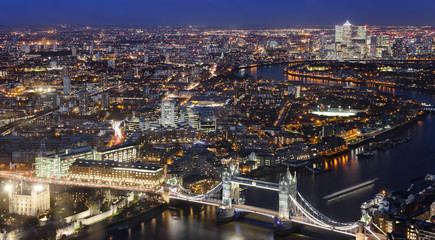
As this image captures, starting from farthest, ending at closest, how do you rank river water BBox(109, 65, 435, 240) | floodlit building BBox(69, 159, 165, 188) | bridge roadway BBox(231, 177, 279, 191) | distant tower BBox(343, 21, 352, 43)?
distant tower BBox(343, 21, 352, 43)
floodlit building BBox(69, 159, 165, 188)
bridge roadway BBox(231, 177, 279, 191)
river water BBox(109, 65, 435, 240)

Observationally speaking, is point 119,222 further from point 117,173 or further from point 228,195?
point 117,173

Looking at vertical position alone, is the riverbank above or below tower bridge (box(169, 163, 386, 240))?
below

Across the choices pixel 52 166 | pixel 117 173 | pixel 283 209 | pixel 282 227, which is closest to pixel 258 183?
pixel 283 209

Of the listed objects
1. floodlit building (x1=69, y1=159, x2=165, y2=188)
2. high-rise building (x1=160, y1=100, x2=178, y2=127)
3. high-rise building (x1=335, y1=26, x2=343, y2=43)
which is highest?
high-rise building (x1=335, y1=26, x2=343, y2=43)

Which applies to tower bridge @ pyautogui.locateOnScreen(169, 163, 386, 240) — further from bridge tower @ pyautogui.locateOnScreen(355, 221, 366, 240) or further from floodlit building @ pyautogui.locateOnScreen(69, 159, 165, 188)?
floodlit building @ pyautogui.locateOnScreen(69, 159, 165, 188)

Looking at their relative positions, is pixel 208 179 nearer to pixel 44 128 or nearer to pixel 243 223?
pixel 243 223

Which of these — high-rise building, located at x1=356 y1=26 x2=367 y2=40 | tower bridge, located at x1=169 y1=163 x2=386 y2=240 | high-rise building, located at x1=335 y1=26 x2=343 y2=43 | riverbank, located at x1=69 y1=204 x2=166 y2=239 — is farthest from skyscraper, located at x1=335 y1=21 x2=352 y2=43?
riverbank, located at x1=69 y1=204 x2=166 y2=239

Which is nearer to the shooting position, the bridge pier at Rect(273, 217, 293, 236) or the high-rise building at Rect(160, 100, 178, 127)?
the bridge pier at Rect(273, 217, 293, 236)

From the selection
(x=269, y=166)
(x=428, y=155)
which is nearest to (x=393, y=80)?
(x=428, y=155)

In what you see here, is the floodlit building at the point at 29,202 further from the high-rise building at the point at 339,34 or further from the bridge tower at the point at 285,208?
the high-rise building at the point at 339,34
